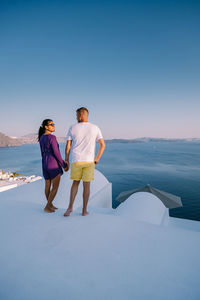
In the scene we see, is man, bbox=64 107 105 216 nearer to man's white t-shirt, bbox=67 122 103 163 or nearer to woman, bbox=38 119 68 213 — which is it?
man's white t-shirt, bbox=67 122 103 163

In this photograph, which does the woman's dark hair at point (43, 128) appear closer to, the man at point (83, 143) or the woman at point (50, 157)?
the woman at point (50, 157)

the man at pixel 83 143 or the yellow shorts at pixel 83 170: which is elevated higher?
the man at pixel 83 143

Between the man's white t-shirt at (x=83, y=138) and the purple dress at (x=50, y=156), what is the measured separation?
42 cm

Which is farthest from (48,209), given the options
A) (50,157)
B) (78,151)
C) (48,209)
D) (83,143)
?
(83,143)

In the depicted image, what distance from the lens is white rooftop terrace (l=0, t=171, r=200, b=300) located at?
1.52 meters

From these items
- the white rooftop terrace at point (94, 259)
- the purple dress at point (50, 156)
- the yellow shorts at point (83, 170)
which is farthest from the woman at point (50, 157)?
the white rooftop terrace at point (94, 259)

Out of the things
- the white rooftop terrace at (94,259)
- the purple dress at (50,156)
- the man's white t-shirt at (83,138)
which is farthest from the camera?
the purple dress at (50,156)

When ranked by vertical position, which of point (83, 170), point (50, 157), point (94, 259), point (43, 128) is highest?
point (43, 128)

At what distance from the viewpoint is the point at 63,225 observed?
266 cm

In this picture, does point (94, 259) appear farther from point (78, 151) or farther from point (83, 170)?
point (78, 151)

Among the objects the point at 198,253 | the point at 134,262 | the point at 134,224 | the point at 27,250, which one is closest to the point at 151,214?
the point at 134,224

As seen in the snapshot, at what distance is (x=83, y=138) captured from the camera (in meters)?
2.87

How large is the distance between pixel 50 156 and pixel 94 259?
1953mm

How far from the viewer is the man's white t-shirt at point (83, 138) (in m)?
2.86
